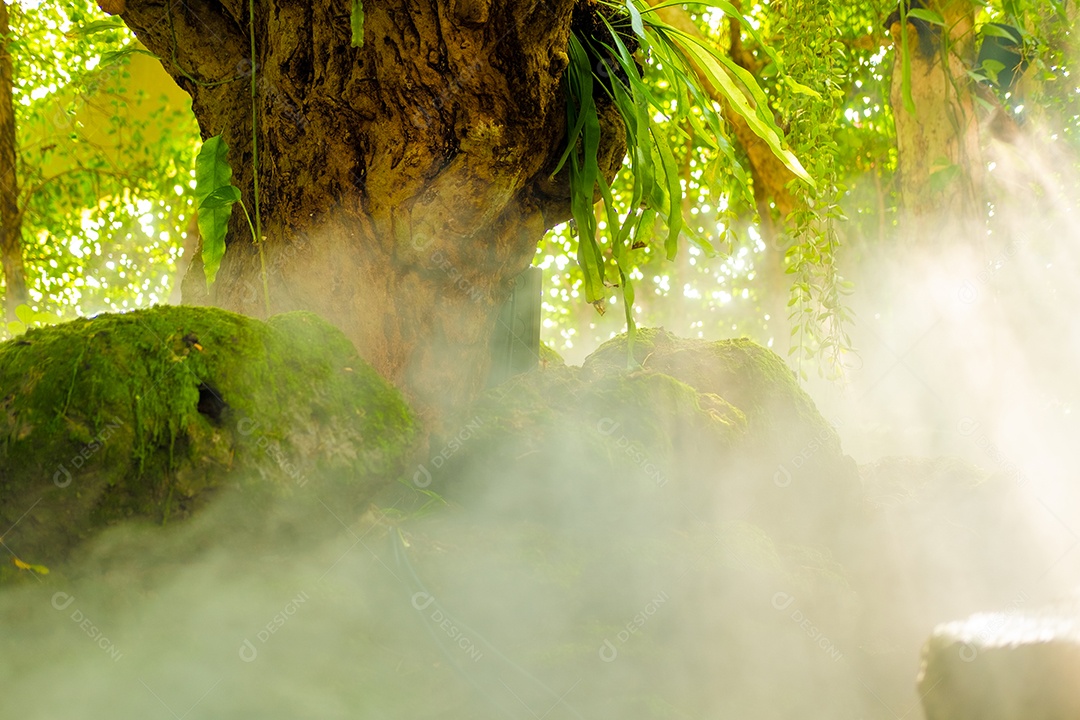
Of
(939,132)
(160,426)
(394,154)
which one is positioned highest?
(939,132)

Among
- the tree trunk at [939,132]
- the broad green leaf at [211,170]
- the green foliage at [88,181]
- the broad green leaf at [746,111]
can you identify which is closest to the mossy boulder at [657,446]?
the broad green leaf at [746,111]

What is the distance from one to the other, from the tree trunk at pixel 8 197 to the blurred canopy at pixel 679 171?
82 millimetres

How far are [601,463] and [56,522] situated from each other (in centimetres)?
87

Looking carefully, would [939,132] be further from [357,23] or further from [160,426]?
[160,426]

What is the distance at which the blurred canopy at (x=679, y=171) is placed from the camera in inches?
121

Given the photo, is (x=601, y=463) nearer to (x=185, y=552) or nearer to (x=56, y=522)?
(x=185, y=552)

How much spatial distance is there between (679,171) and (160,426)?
2453 millimetres

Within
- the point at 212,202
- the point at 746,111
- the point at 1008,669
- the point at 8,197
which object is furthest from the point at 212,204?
the point at 8,197

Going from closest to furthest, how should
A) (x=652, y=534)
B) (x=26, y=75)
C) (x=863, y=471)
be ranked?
(x=652, y=534), (x=863, y=471), (x=26, y=75)

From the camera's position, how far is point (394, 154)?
59.2 inches

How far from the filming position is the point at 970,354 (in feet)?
9.07

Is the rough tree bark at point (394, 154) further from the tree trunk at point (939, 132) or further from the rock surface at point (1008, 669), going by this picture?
the tree trunk at point (939, 132)

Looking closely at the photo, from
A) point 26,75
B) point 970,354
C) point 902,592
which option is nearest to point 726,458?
point 902,592

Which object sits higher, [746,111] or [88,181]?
[746,111]
